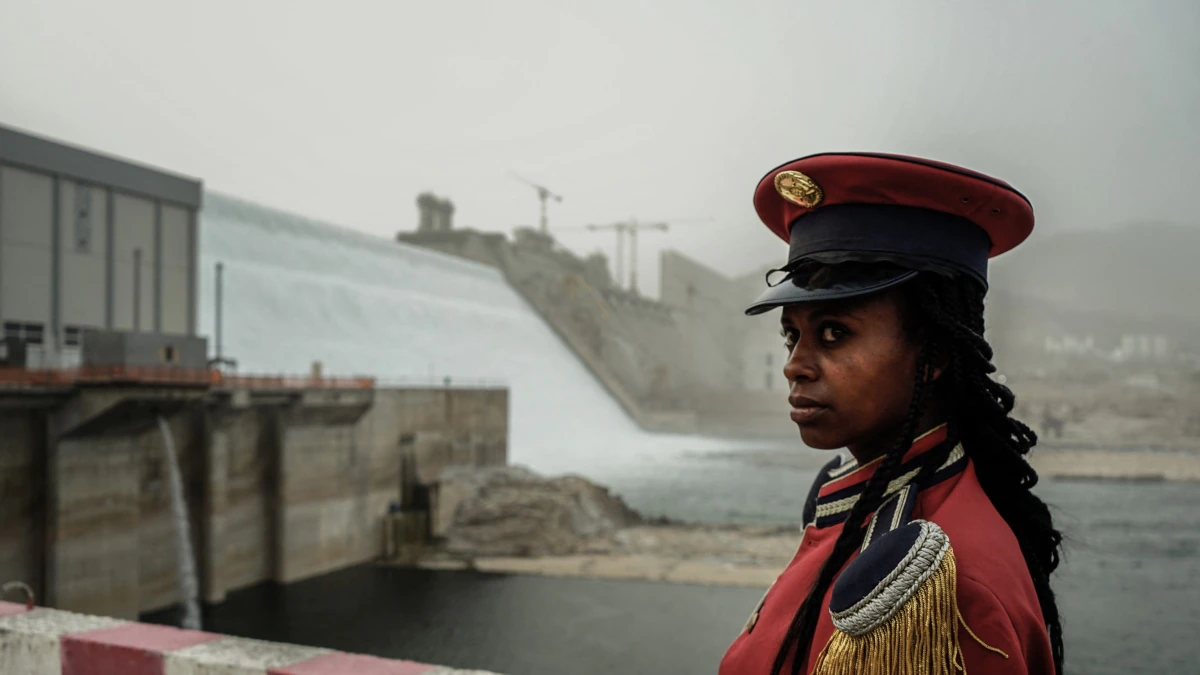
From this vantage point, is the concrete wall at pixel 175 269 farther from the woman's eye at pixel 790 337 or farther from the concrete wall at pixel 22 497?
the woman's eye at pixel 790 337

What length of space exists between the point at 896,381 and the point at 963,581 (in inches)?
14.8

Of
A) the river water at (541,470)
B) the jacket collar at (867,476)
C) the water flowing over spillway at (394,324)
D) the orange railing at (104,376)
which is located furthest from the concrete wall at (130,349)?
the jacket collar at (867,476)

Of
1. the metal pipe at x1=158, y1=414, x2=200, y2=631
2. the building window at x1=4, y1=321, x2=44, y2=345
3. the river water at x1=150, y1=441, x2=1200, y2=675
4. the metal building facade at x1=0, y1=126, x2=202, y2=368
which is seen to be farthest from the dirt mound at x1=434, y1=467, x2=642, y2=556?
the building window at x1=4, y1=321, x2=44, y2=345

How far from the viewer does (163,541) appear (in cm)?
1795

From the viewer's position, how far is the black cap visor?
1.50 meters

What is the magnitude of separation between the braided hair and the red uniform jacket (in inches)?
1.5

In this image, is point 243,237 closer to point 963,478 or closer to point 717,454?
point 717,454

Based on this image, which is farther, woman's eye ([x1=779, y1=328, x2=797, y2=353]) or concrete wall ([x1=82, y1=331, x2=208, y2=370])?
concrete wall ([x1=82, y1=331, x2=208, y2=370])

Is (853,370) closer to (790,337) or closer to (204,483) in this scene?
(790,337)

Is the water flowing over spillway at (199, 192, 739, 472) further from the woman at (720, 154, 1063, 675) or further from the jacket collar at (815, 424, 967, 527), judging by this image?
the woman at (720, 154, 1063, 675)

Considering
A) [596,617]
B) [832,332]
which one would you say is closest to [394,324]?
[596,617]

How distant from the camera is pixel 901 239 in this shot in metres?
1.56

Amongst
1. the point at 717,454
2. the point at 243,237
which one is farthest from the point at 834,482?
the point at 717,454

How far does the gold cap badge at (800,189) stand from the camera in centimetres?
165
